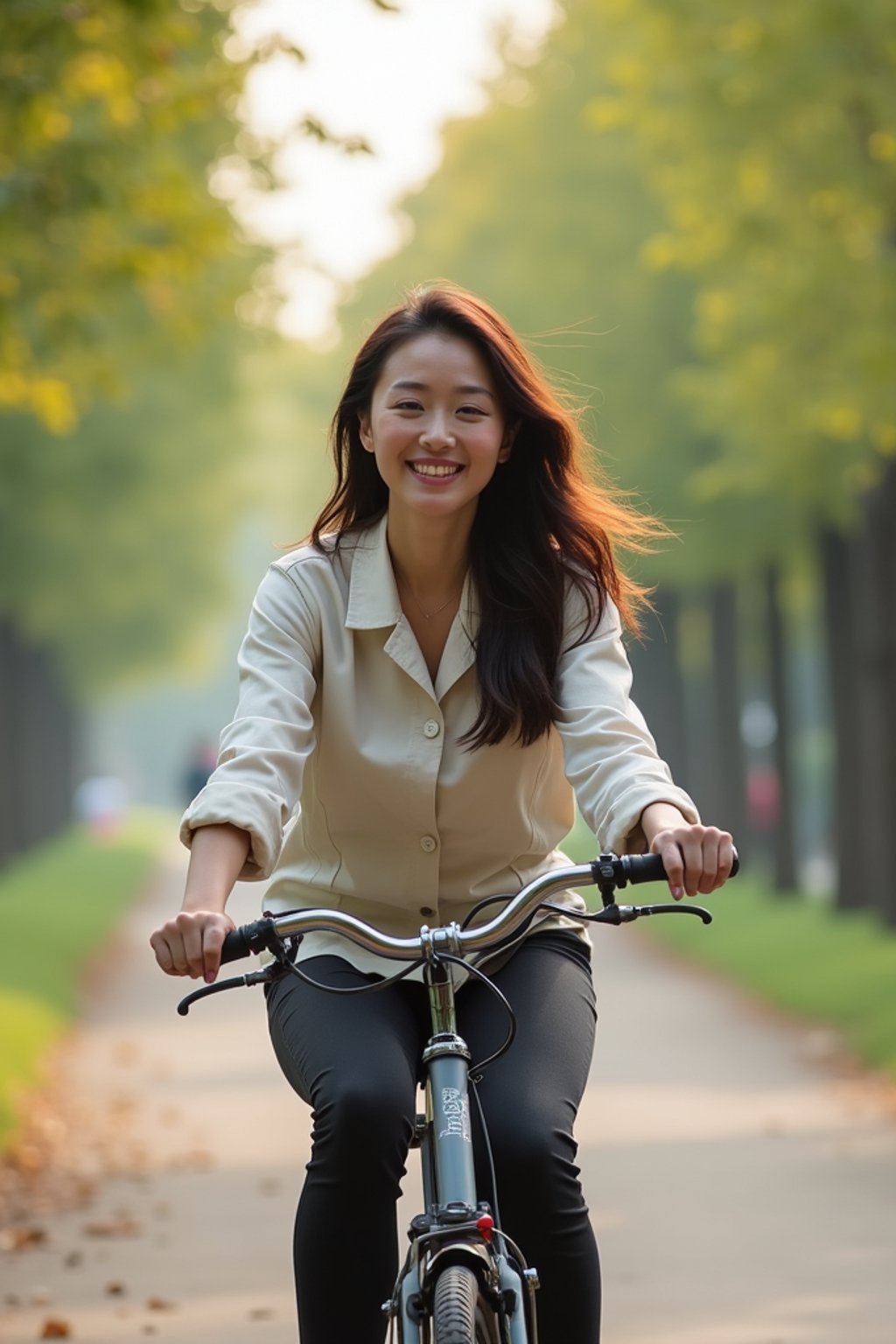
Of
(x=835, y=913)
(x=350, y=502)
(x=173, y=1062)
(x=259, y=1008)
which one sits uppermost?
(x=835, y=913)

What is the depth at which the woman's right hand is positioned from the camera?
333 centimetres

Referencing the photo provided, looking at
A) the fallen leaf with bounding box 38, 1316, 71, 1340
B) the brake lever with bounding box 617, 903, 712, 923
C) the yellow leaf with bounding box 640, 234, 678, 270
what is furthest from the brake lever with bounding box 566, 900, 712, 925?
the yellow leaf with bounding box 640, 234, 678, 270

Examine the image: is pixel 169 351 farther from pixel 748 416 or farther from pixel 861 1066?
pixel 861 1066

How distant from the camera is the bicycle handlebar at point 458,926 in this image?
3.42m

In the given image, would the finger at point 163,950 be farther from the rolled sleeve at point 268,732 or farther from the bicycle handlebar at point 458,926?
the rolled sleeve at point 268,732

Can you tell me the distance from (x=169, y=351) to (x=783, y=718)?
834cm

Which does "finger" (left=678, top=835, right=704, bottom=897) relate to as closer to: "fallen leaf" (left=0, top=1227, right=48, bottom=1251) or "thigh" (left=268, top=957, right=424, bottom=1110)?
"thigh" (left=268, top=957, right=424, bottom=1110)

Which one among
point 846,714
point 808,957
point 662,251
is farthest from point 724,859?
point 846,714

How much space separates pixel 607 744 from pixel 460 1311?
103 centimetres

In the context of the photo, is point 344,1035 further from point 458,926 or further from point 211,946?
point 211,946

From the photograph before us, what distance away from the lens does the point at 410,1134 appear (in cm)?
361

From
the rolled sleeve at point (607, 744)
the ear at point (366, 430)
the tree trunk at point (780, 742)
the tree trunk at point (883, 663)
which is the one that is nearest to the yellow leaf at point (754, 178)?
the tree trunk at point (883, 663)

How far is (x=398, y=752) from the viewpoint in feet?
13.0

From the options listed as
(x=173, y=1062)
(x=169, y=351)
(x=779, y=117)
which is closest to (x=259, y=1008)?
(x=173, y=1062)
